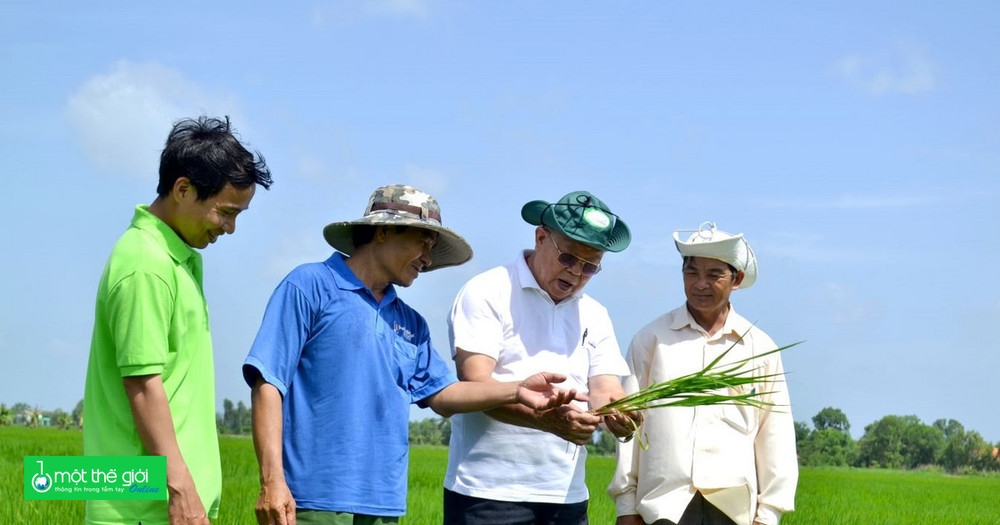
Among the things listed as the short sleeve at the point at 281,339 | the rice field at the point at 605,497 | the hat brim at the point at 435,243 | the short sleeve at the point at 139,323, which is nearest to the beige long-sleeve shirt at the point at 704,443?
the hat brim at the point at 435,243

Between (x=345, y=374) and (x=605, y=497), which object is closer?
(x=345, y=374)

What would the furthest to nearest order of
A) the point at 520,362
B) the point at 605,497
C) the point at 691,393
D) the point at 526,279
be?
the point at 605,497, the point at 691,393, the point at 526,279, the point at 520,362

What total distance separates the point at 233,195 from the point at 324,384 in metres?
0.67

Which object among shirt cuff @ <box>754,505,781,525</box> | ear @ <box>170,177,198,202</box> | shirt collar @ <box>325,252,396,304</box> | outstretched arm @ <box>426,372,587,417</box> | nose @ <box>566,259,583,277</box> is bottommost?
shirt cuff @ <box>754,505,781,525</box>

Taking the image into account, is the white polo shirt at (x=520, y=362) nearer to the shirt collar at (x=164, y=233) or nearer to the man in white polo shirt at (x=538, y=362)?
the man in white polo shirt at (x=538, y=362)

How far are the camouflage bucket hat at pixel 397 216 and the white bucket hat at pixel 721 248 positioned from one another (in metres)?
1.23

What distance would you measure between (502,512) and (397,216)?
117cm

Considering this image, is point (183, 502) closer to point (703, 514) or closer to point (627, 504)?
point (627, 504)

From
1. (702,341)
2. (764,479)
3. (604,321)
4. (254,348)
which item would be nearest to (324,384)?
(254,348)

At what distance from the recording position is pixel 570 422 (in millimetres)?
3662

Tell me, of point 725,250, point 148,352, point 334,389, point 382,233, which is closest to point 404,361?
point 334,389

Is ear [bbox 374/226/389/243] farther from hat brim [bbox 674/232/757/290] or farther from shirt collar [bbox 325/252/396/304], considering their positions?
hat brim [bbox 674/232/757/290]

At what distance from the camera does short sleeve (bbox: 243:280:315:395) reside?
313 centimetres

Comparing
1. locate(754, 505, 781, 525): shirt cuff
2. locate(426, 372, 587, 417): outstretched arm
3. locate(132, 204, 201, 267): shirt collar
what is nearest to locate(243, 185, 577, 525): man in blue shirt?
locate(426, 372, 587, 417): outstretched arm
